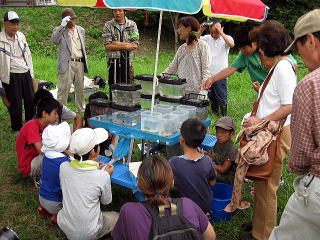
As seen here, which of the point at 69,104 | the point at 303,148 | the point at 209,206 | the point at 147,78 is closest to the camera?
the point at 303,148

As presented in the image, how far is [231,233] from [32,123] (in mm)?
2392

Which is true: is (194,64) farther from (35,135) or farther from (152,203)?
(152,203)

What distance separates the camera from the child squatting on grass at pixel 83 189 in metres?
2.96

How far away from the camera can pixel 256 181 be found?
9.77 feet

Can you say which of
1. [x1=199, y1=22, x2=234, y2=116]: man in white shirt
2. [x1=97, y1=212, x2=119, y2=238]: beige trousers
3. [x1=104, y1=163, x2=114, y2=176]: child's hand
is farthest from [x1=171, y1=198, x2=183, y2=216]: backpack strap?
[x1=199, y1=22, x2=234, y2=116]: man in white shirt

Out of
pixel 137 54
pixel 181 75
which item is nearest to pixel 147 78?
pixel 181 75

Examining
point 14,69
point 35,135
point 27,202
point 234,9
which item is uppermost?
point 234,9

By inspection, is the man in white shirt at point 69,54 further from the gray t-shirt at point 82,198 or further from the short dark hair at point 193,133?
the short dark hair at point 193,133

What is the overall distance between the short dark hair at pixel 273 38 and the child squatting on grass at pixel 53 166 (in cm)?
203

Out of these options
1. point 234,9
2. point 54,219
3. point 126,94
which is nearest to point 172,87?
point 126,94

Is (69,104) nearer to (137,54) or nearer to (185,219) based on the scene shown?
(185,219)

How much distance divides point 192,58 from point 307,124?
2989 mm

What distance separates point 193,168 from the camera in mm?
3043

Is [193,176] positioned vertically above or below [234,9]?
below
